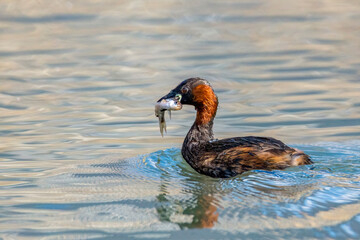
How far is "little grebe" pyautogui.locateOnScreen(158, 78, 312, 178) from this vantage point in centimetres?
786

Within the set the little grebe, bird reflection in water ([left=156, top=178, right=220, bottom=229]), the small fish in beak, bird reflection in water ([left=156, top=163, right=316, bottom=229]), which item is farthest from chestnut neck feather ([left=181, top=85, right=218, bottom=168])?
Answer: bird reflection in water ([left=156, top=178, right=220, bottom=229])

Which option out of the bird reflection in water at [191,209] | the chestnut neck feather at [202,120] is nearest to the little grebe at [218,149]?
the chestnut neck feather at [202,120]

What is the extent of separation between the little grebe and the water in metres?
0.13

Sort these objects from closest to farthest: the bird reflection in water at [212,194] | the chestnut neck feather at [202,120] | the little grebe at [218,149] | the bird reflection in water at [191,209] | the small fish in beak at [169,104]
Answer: the bird reflection in water at [191,209], the bird reflection in water at [212,194], the little grebe at [218,149], the small fish in beak at [169,104], the chestnut neck feather at [202,120]

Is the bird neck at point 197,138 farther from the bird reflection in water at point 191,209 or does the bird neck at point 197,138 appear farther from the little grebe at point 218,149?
the bird reflection in water at point 191,209

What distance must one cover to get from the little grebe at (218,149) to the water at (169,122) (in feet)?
0.43

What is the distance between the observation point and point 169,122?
438 inches

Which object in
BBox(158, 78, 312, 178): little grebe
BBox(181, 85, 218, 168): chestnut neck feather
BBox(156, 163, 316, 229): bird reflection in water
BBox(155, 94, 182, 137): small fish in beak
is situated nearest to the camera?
BBox(156, 163, 316, 229): bird reflection in water

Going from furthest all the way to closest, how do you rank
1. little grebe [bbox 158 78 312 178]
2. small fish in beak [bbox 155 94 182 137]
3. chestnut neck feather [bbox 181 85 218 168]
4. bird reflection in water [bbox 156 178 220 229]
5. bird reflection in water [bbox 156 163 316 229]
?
chestnut neck feather [bbox 181 85 218 168]
small fish in beak [bbox 155 94 182 137]
little grebe [bbox 158 78 312 178]
bird reflection in water [bbox 156 163 316 229]
bird reflection in water [bbox 156 178 220 229]

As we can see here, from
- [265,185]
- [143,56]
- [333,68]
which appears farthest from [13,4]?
[265,185]

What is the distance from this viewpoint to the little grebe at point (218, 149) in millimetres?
7859

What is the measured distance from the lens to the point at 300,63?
14.3 meters

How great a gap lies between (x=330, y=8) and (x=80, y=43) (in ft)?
22.4

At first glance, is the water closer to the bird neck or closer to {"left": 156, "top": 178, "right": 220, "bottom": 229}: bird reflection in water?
{"left": 156, "top": 178, "right": 220, "bottom": 229}: bird reflection in water
